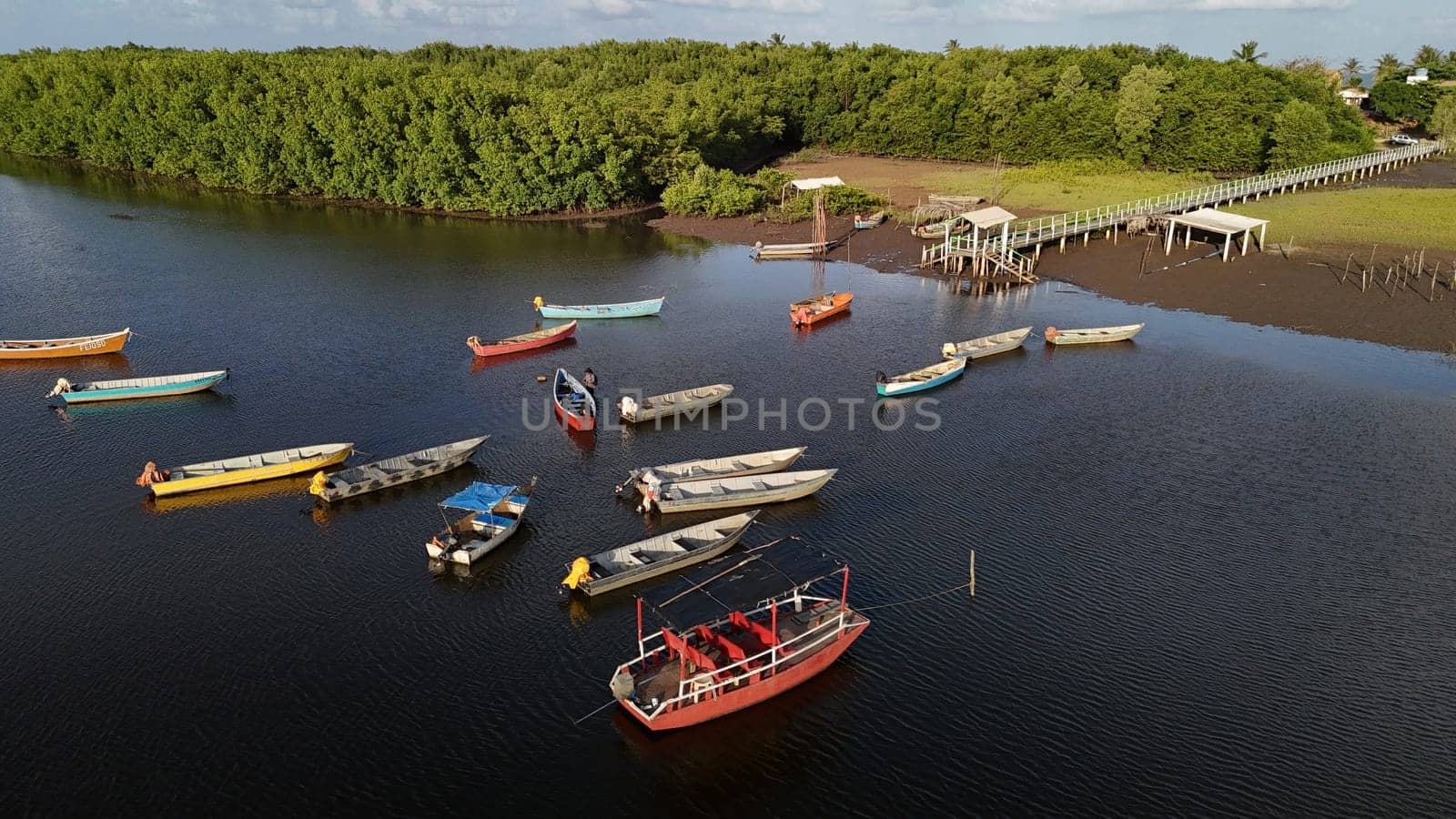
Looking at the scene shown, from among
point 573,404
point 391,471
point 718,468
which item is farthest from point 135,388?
point 718,468

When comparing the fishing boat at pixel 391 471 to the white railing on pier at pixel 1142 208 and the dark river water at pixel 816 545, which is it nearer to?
the dark river water at pixel 816 545

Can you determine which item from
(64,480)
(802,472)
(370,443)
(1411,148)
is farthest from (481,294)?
(1411,148)

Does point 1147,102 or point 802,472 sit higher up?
point 1147,102

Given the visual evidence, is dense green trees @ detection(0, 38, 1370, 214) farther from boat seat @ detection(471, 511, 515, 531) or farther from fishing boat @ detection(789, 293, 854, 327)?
boat seat @ detection(471, 511, 515, 531)

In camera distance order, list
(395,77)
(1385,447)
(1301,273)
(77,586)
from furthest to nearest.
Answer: (395,77) < (1301,273) < (1385,447) < (77,586)

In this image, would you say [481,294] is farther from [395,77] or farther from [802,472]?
[395,77]

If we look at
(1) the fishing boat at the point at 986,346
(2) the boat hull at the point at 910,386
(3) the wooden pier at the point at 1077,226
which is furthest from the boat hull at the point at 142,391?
(3) the wooden pier at the point at 1077,226
